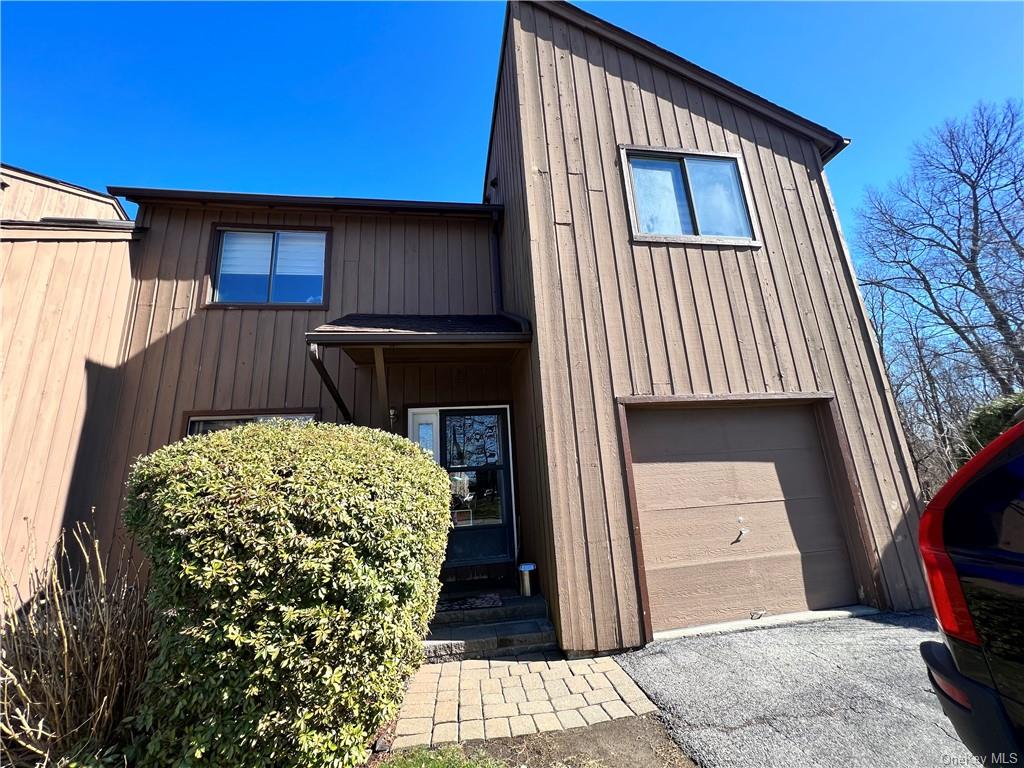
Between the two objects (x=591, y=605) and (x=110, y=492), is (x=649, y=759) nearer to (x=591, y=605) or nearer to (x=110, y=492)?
(x=591, y=605)

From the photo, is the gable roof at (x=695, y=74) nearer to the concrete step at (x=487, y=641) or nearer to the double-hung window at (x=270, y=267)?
the double-hung window at (x=270, y=267)

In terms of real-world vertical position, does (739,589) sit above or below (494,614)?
above

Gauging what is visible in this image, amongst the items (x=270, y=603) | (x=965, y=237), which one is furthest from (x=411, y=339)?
(x=965, y=237)

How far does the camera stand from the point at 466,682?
3.01 metres

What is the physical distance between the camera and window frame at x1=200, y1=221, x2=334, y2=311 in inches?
211

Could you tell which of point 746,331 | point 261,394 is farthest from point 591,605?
point 261,394

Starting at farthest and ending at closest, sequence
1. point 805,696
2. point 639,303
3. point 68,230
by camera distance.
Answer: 1. point 68,230
2. point 639,303
3. point 805,696

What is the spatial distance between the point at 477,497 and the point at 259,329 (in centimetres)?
370

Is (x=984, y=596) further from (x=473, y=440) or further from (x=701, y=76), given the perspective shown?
(x=701, y=76)

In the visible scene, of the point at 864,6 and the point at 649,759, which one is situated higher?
the point at 864,6

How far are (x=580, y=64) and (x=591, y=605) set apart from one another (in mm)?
6360

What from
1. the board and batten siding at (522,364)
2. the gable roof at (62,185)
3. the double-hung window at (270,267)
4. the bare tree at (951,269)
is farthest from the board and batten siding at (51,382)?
the bare tree at (951,269)

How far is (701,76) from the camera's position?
212 inches

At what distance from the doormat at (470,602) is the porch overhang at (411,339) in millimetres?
2288
